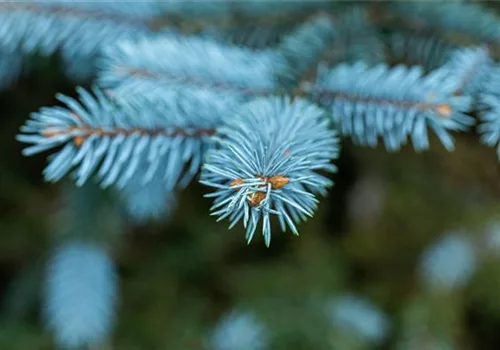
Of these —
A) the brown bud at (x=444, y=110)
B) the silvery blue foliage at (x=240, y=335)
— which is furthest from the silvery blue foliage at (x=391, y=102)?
the silvery blue foliage at (x=240, y=335)

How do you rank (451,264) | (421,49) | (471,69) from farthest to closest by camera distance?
1. (451,264)
2. (421,49)
3. (471,69)

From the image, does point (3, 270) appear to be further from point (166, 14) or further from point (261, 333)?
point (166, 14)

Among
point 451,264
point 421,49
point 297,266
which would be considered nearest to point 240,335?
point 297,266

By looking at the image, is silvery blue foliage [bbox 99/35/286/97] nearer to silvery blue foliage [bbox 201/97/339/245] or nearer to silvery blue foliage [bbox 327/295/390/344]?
silvery blue foliage [bbox 201/97/339/245]

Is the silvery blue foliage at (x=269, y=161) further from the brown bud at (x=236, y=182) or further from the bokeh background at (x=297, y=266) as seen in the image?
the bokeh background at (x=297, y=266)

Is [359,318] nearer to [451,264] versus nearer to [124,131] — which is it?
[451,264]

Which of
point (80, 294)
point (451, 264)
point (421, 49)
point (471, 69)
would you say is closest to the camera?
point (471, 69)
